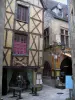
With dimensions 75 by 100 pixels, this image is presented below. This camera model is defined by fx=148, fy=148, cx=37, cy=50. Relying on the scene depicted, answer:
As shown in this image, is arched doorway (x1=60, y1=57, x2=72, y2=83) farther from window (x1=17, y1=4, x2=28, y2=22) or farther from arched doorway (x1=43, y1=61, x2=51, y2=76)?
window (x1=17, y1=4, x2=28, y2=22)

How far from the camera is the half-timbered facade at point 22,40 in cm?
993

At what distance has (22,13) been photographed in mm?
11180

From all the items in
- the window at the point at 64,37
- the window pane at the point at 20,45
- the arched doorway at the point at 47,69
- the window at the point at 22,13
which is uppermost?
the window at the point at 22,13

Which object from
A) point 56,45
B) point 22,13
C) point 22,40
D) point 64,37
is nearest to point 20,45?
point 22,40

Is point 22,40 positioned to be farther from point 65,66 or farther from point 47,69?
point 65,66

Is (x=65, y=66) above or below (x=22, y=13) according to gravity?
below

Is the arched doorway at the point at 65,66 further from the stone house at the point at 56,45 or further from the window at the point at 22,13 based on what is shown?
the window at the point at 22,13

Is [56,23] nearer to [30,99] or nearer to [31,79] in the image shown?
[31,79]

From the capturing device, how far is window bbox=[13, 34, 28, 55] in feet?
34.1

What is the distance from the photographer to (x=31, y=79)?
10836 millimetres

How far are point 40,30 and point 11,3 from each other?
9.68 ft

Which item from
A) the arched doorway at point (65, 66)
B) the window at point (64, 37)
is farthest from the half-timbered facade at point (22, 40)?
the window at point (64, 37)

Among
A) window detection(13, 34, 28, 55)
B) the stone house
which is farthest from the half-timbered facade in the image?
the stone house

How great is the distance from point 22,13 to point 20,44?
7.95 feet
